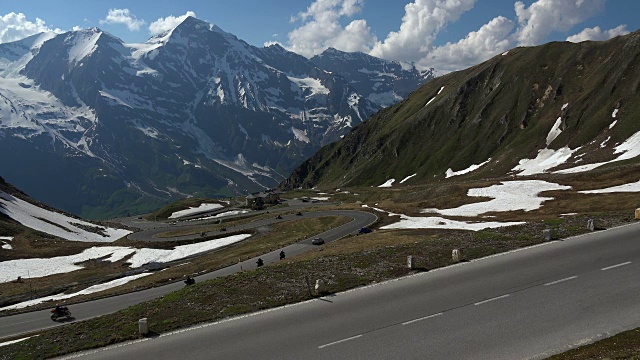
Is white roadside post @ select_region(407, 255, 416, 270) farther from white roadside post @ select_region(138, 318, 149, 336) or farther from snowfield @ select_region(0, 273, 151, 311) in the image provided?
snowfield @ select_region(0, 273, 151, 311)

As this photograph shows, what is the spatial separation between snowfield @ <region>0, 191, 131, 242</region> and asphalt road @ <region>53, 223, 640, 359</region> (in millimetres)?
118803

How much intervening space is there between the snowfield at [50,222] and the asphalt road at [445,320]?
390 ft

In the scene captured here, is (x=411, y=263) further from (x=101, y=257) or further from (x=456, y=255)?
(x=101, y=257)

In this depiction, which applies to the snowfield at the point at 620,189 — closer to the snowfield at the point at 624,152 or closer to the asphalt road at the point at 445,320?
the snowfield at the point at 624,152

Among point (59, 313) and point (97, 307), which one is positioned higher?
point (59, 313)

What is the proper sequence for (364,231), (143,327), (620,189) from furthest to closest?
(364,231)
(620,189)
(143,327)

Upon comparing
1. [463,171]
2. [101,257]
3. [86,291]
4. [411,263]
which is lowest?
[86,291]

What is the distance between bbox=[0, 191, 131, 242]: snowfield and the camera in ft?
400

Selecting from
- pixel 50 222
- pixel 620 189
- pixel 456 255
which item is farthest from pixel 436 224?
pixel 50 222

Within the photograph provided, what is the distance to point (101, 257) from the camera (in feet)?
299

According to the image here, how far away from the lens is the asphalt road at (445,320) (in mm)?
18562

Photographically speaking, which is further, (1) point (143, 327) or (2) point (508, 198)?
(2) point (508, 198)

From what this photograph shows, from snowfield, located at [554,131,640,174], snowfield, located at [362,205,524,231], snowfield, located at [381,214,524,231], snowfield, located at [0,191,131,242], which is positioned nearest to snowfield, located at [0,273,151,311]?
snowfield, located at [362,205,524,231]

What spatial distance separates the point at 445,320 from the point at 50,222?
142 metres
